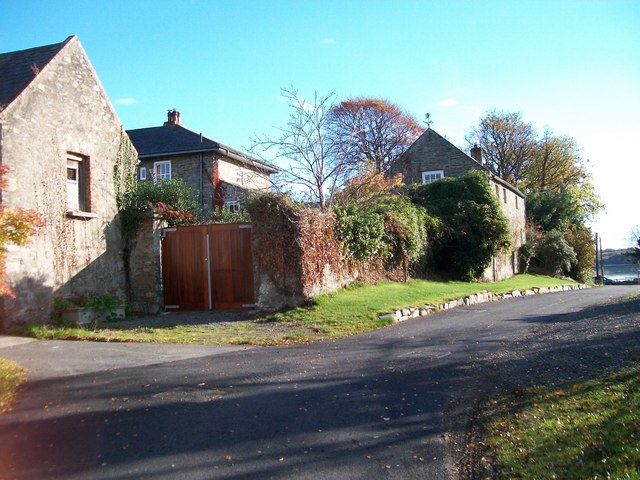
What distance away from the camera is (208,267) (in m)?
15.4

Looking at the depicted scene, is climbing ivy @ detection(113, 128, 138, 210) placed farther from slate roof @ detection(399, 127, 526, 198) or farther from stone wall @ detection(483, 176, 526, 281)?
slate roof @ detection(399, 127, 526, 198)

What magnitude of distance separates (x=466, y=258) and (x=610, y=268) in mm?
77166

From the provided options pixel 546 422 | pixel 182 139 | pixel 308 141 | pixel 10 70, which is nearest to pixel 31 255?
pixel 10 70

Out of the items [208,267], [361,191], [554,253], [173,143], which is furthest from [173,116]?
[554,253]

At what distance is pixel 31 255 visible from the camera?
495 inches

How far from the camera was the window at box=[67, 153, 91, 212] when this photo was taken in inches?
563

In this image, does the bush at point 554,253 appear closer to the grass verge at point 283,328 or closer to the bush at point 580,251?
the bush at point 580,251

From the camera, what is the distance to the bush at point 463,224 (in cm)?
2542

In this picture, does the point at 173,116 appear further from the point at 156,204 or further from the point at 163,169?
the point at 156,204

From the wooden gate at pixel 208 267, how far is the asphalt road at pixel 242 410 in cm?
509

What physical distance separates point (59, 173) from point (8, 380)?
300 inches

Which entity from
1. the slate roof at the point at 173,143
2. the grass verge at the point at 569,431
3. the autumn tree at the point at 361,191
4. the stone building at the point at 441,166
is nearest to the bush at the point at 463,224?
the autumn tree at the point at 361,191

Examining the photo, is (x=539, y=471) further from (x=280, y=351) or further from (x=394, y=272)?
(x=394, y=272)

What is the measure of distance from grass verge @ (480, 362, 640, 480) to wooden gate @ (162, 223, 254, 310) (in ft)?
Result: 32.3
